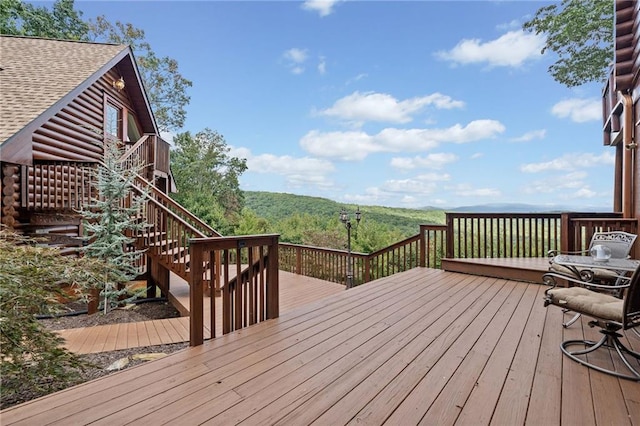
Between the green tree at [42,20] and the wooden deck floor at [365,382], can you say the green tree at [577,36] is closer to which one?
the wooden deck floor at [365,382]

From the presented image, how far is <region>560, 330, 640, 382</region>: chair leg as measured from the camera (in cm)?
197

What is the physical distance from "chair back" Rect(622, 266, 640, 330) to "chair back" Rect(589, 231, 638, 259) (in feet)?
7.74

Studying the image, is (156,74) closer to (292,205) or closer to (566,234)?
(292,205)

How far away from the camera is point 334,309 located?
→ 3.42 metres

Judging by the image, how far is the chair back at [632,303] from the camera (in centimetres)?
197

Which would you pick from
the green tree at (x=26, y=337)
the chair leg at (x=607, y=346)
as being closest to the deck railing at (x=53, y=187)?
the green tree at (x=26, y=337)

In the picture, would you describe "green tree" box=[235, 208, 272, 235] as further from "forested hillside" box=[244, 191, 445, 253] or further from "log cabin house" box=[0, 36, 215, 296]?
"log cabin house" box=[0, 36, 215, 296]

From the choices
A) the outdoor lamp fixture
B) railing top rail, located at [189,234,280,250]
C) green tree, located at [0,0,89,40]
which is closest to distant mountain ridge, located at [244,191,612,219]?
the outdoor lamp fixture

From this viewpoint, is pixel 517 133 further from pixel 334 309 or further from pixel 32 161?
pixel 32 161

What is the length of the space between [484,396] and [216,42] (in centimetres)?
1354

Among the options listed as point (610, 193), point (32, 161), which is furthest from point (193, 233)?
point (610, 193)

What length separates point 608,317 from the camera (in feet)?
6.81

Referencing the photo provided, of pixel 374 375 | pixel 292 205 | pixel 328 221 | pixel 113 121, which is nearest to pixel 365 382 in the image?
pixel 374 375

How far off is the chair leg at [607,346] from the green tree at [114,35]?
17.1 m
